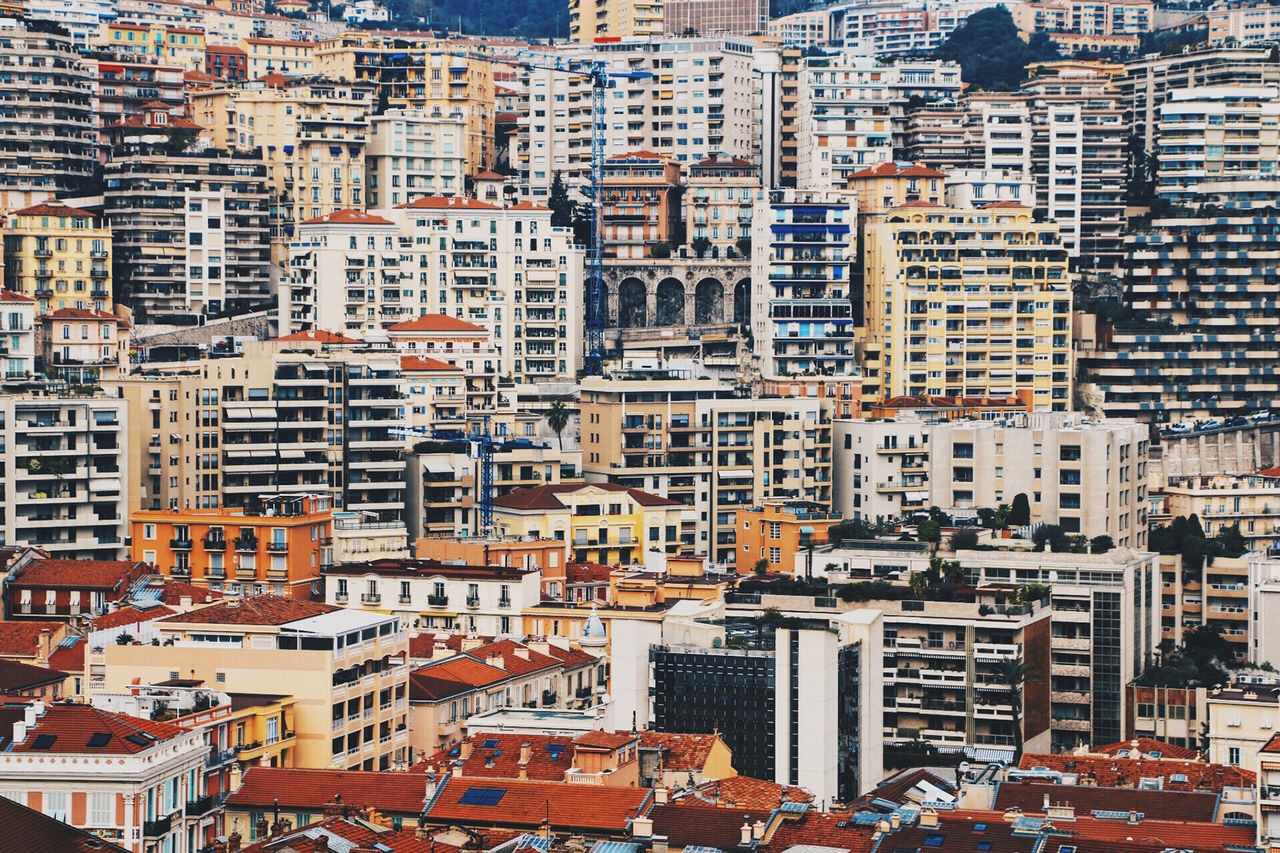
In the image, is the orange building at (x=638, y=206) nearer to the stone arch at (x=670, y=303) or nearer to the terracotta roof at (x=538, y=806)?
the stone arch at (x=670, y=303)

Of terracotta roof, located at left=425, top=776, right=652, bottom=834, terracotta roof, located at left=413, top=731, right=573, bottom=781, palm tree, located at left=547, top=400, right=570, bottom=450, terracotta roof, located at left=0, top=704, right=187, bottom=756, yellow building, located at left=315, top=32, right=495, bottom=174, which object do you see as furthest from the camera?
yellow building, located at left=315, top=32, right=495, bottom=174

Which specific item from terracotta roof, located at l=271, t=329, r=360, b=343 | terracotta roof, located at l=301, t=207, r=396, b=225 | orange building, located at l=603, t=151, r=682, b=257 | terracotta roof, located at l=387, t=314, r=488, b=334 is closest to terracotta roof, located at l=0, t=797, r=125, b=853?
terracotta roof, located at l=271, t=329, r=360, b=343

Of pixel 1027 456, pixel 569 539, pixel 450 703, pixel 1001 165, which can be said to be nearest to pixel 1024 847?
pixel 450 703

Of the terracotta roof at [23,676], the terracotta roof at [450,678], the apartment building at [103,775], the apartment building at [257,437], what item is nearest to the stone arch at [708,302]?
the apartment building at [257,437]

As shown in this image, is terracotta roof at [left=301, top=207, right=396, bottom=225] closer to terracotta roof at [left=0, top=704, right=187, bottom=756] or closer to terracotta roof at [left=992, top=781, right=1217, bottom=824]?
terracotta roof at [left=992, top=781, right=1217, bottom=824]

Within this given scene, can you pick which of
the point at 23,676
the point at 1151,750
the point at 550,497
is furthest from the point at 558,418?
the point at 23,676

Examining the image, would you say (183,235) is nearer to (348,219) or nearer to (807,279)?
(348,219)

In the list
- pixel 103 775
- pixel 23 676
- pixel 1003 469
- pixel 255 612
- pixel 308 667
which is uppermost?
pixel 1003 469
